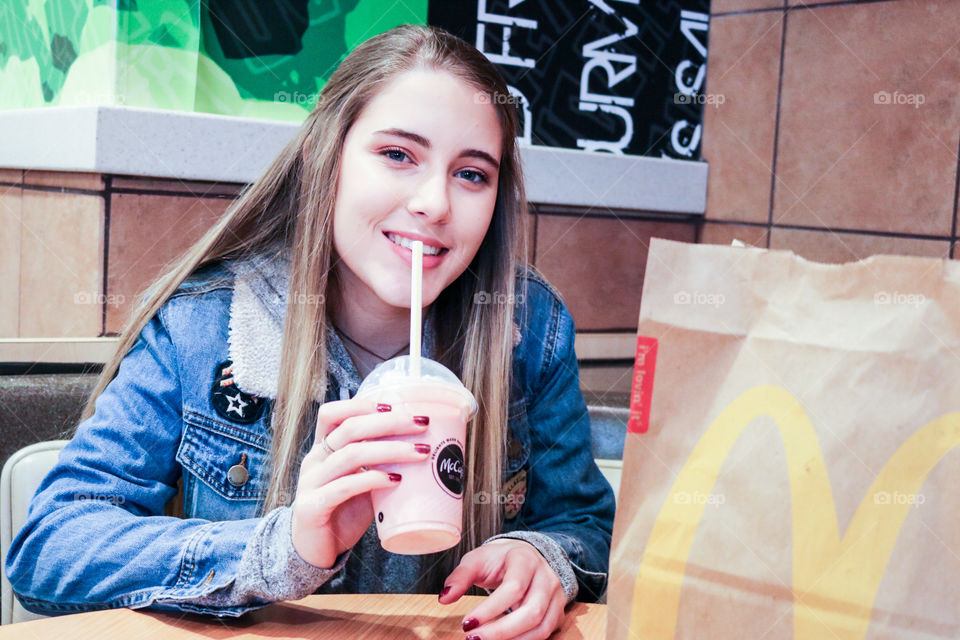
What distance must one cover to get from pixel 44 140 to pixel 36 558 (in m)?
1.04

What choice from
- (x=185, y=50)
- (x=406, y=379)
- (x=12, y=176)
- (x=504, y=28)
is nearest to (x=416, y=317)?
(x=406, y=379)

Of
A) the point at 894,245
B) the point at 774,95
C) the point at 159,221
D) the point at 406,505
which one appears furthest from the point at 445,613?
the point at 774,95

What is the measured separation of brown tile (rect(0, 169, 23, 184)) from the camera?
1771mm

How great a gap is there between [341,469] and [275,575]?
155mm

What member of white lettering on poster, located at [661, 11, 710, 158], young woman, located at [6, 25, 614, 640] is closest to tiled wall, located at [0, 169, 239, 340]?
young woman, located at [6, 25, 614, 640]

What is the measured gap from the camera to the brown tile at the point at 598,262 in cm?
221

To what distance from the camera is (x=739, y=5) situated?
7.59ft

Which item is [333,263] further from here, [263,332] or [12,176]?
[12,176]

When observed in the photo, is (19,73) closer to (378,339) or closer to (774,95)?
(378,339)

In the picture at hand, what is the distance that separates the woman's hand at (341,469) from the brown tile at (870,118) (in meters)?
1.65

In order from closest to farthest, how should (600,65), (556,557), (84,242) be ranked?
(556,557), (84,242), (600,65)

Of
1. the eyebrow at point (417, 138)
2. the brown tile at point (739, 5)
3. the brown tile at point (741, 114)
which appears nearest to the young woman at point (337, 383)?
the eyebrow at point (417, 138)

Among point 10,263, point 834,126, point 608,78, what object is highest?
point 608,78

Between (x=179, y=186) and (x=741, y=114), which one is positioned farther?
(x=741, y=114)
